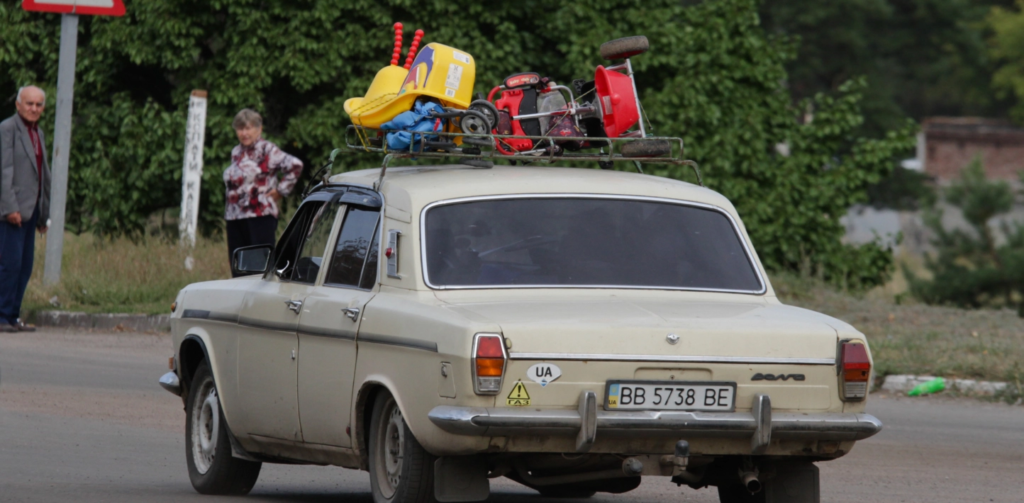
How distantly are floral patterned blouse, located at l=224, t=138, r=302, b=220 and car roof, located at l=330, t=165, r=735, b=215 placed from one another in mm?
6178

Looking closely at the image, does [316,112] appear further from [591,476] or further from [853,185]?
[591,476]

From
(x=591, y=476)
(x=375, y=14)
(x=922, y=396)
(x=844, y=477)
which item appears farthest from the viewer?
(x=375, y=14)

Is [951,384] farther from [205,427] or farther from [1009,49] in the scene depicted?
[1009,49]

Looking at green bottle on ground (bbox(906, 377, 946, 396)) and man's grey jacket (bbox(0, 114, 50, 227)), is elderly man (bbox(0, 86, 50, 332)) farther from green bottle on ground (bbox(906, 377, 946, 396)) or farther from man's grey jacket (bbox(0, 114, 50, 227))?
green bottle on ground (bbox(906, 377, 946, 396))

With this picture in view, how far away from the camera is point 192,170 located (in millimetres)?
16656

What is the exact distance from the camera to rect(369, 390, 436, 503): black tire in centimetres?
547

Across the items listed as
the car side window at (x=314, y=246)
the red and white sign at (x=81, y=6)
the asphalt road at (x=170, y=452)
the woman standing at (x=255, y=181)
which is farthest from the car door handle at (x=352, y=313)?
the red and white sign at (x=81, y=6)

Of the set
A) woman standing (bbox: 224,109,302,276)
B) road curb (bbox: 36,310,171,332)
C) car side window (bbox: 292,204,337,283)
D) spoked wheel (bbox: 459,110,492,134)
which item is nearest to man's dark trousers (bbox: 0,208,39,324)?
road curb (bbox: 36,310,171,332)

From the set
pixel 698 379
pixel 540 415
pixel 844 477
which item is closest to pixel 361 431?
pixel 540 415

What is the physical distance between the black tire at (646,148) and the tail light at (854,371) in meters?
1.43

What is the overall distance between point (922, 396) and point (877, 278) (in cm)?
836

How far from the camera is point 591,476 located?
220 inches

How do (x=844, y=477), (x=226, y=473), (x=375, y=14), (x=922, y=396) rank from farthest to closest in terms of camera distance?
1. (x=375, y=14)
2. (x=922, y=396)
3. (x=844, y=477)
4. (x=226, y=473)

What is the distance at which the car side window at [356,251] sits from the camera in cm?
614
